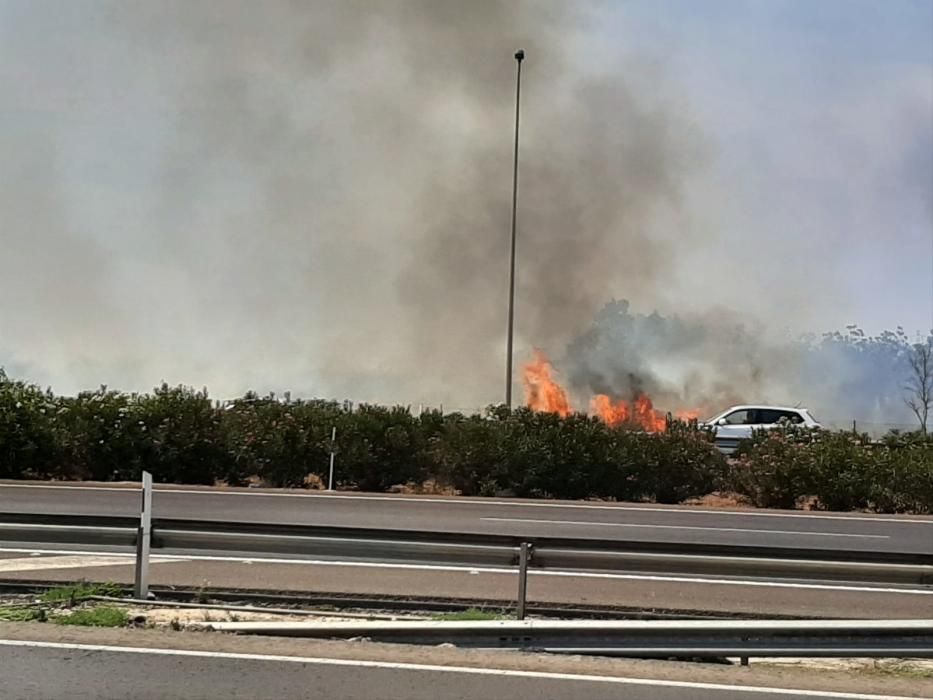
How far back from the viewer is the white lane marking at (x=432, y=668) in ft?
16.8

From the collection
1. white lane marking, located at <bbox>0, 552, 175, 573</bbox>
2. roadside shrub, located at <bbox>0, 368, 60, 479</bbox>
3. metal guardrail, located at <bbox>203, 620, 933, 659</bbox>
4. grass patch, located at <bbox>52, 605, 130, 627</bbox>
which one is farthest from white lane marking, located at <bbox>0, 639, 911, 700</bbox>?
roadside shrub, located at <bbox>0, 368, 60, 479</bbox>

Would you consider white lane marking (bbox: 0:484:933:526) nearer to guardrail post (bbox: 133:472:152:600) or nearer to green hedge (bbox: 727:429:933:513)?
green hedge (bbox: 727:429:933:513)

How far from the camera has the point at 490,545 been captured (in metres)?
Result: 6.89

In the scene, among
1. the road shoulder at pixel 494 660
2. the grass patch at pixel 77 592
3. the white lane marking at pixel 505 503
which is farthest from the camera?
the white lane marking at pixel 505 503

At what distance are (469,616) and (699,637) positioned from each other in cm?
173

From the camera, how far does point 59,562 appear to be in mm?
8883

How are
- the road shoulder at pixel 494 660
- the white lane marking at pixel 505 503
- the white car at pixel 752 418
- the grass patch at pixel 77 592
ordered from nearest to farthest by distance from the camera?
the road shoulder at pixel 494 660 → the grass patch at pixel 77 592 → the white lane marking at pixel 505 503 → the white car at pixel 752 418

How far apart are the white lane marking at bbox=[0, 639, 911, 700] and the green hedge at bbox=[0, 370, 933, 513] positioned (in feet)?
39.8

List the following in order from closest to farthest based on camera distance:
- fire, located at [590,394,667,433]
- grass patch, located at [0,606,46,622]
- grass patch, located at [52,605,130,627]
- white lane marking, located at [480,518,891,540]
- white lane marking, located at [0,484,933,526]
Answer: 1. grass patch, located at [52,605,130,627]
2. grass patch, located at [0,606,46,622]
3. white lane marking, located at [480,518,891,540]
4. white lane marking, located at [0,484,933,526]
5. fire, located at [590,394,667,433]

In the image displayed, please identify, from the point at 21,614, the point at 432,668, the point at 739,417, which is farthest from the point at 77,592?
the point at 739,417

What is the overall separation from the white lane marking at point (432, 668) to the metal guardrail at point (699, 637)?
42 centimetres

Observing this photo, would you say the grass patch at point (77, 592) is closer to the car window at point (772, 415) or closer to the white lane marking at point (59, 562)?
the white lane marking at point (59, 562)

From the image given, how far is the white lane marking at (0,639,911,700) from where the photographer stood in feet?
16.8

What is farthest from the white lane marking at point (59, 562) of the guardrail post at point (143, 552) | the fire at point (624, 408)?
the fire at point (624, 408)
